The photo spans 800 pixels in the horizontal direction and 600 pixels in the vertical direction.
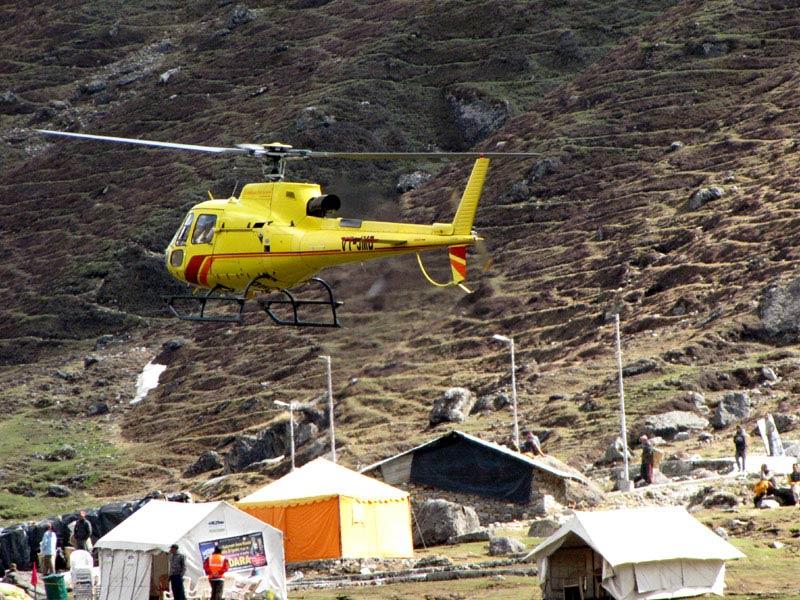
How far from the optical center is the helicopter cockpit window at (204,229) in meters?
37.0

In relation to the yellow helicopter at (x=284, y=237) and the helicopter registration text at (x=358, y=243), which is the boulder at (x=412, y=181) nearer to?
the yellow helicopter at (x=284, y=237)

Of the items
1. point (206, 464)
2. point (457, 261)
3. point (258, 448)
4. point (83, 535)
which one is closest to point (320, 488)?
point (83, 535)

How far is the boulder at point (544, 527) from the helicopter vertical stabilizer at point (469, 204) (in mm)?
9774

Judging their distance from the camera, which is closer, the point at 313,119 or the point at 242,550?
the point at 242,550

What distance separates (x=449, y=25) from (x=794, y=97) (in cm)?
4374

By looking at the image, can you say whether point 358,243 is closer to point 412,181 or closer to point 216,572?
point 216,572

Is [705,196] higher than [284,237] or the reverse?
higher

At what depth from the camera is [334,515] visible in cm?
4059

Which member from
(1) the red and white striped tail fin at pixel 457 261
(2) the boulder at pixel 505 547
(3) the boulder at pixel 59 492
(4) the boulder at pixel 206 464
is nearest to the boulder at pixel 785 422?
(2) the boulder at pixel 505 547

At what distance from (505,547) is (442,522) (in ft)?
17.4

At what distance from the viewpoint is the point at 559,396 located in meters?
71.4

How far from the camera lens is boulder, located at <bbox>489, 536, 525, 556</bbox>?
126 ft

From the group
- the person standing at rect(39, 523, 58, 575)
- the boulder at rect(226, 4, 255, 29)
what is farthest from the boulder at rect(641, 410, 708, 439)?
the boulder at rect(226, 4, 255, 29)

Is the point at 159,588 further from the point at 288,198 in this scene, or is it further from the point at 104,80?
the point at 104,80
